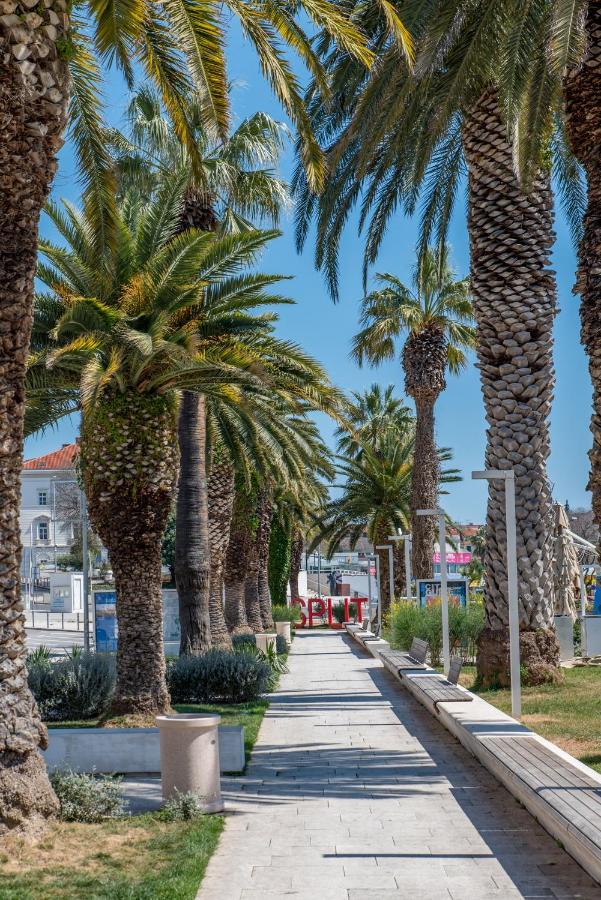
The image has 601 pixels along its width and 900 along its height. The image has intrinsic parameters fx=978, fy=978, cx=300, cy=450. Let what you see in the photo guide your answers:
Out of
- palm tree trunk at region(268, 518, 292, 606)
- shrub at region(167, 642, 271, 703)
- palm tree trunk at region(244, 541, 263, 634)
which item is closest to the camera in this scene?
shrub at region(167, 642, 271, 703)

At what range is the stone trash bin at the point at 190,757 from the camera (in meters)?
7.99

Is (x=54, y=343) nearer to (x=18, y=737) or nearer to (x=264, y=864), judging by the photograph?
(x=18, y=737)

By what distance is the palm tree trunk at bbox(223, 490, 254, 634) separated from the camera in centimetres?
2861

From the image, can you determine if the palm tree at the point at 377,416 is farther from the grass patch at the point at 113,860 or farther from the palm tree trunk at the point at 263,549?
the grass patch at the point at 113,860

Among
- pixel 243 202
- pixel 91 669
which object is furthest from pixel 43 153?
pixel 243 202

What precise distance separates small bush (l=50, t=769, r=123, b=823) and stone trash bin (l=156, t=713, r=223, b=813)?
46 cm

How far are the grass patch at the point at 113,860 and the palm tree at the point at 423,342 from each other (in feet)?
67.2

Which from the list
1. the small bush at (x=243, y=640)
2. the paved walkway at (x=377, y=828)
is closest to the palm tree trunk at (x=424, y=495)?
the small bush at (x=243, y=640)

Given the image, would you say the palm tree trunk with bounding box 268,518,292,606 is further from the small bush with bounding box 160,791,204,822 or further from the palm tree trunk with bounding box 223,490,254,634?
the small bush with bounding box 160,791,204,822

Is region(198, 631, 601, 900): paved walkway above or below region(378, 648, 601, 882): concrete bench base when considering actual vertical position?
below

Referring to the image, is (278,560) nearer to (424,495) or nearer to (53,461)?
(424,495)

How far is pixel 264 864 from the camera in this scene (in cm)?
669

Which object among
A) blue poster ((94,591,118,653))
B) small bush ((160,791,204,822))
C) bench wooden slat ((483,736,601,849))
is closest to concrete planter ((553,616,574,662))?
blue poster ((94,591,118,653))

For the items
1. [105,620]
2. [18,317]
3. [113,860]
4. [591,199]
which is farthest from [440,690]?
[105,620]
